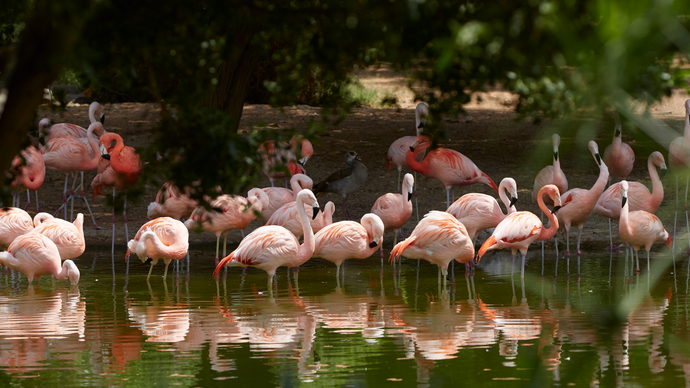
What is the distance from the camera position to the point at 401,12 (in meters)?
2.00

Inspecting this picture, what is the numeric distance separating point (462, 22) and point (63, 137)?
9.07 m

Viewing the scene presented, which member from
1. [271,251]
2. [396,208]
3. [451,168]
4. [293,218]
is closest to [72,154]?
[293,218]

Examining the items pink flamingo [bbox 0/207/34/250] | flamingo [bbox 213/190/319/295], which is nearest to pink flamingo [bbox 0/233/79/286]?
pink flamingo [bbox 0/207/34/250]

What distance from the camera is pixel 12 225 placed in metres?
7.85

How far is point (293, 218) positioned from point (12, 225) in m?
3.09

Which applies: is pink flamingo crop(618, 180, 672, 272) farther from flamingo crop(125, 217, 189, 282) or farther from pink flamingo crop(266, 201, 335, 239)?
flamingo crop(125, 217, 189, 282)

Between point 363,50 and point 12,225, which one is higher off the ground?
point 363,50

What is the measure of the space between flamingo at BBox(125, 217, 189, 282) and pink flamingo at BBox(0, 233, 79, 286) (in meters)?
0.69

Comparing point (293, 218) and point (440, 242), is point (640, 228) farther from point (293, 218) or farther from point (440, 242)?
point (293, 218)

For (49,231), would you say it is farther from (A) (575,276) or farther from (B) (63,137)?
(A) (575,276)

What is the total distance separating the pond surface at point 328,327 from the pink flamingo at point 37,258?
21cm

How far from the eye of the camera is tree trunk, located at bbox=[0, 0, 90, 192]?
67.4 inches

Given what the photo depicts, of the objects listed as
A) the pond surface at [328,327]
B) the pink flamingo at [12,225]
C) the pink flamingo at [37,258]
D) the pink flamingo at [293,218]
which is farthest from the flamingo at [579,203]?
the pink flamingo at [12,225]

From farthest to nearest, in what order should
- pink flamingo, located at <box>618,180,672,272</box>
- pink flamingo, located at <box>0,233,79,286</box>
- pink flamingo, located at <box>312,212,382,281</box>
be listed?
pink flamingo, located at <box>312,212,382,281</box> → pink flamingo, located at <box>618,180,672,272</box> → pink flamingo, located at <box>0,233,79,286</box>
